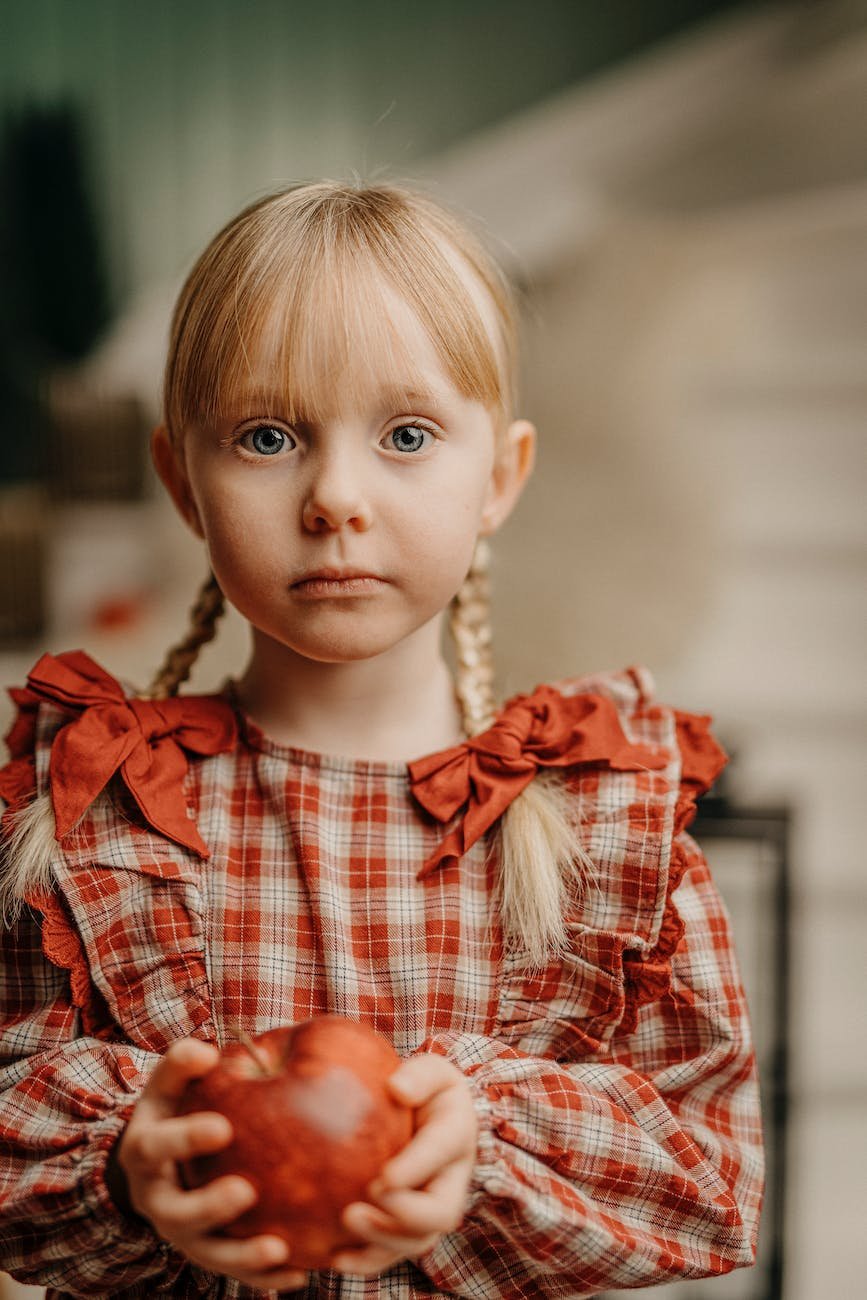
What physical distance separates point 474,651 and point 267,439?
0.96 feet

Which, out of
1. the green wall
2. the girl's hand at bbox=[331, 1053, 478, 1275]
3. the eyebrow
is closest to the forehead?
the eyebrow

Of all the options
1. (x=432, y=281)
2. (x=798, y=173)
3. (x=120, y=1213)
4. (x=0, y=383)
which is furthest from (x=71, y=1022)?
(x=798, y=173)

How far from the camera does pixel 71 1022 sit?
883 mm

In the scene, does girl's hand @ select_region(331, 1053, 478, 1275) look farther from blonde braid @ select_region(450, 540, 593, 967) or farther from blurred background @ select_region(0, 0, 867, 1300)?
blurred background @ select_region(0, 0, 867, 1300)

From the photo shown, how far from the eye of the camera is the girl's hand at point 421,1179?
0.66 m

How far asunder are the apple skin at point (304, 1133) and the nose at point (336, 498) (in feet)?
1.08

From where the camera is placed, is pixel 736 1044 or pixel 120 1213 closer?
pixel 120 1213

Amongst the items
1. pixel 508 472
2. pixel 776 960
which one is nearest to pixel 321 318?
pixel 508 472

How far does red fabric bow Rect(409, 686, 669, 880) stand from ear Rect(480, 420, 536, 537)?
0.53 ft

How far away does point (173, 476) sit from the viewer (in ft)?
3.23

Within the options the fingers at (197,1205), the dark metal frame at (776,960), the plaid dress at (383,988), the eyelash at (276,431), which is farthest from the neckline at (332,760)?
the dark metal frame at (776,960)

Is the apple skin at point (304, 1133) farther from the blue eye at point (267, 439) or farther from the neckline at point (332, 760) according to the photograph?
the blue eye at point (267, 439)

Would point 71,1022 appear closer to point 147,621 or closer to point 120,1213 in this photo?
point 120,1213

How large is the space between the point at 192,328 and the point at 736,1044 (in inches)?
26.2
